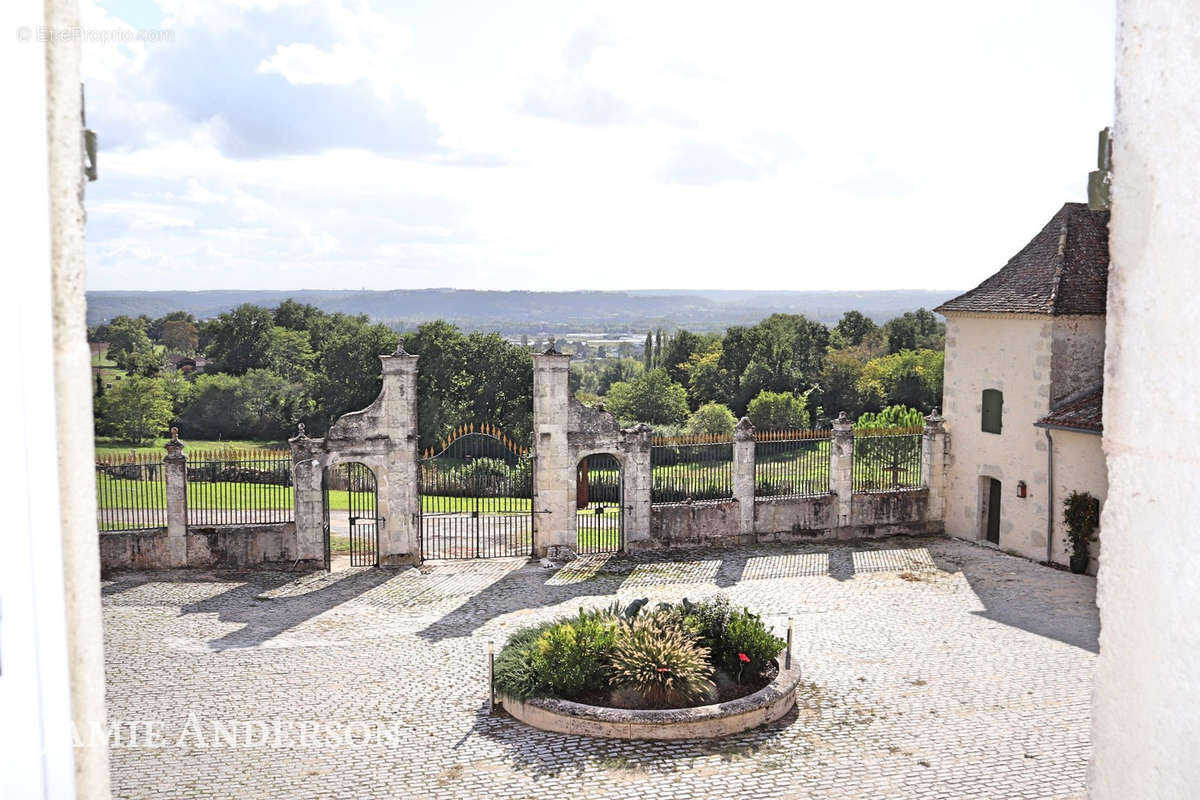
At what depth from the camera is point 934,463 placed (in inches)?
907

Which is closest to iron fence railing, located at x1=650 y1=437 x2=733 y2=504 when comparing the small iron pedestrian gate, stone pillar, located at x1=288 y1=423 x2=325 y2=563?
the small iron pedestrian gate

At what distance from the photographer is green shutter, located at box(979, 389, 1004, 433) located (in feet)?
71.3

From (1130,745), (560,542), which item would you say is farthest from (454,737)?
(1130,745)

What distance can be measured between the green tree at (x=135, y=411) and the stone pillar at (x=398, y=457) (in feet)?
108

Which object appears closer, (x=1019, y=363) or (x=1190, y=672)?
(x=1190, y=672)

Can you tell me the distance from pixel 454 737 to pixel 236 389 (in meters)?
46.5

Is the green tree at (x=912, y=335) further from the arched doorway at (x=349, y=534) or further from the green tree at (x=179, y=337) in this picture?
the green tree at (x=179, y=337)

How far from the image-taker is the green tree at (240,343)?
61.9 metres

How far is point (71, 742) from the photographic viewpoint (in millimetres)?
2156

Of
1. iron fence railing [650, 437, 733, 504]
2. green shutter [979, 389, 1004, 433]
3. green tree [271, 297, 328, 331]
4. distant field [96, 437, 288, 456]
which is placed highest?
green tree [271, 297, 328, 331]

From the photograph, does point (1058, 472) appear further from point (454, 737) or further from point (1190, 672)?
point (1190, 672)

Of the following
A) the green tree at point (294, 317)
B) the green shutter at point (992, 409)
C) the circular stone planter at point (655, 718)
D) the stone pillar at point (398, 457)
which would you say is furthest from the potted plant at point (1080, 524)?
the green tree at point (294, 317)

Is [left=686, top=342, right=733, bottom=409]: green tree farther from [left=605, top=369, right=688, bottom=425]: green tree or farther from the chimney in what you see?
the chimney

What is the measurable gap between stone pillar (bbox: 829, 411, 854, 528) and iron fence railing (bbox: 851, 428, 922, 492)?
3.41ft
